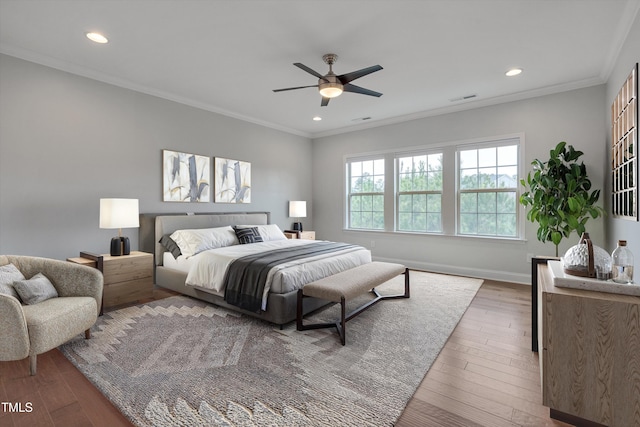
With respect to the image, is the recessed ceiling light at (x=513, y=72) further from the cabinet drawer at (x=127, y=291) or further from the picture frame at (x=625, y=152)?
the cabinet drawer at (x=127, y=291)

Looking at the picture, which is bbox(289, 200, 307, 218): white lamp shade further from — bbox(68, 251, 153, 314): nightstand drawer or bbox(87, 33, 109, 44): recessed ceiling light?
bbox(87, 33, 109, 44): recessed ceiling light

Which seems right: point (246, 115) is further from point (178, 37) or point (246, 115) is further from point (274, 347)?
point (274, 347)

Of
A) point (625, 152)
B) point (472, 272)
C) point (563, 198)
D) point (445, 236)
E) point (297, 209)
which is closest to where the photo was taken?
point (625, 152)

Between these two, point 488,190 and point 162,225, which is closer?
point 162,225

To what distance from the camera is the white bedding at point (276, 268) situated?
297 centimetres

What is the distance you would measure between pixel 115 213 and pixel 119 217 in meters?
0.06

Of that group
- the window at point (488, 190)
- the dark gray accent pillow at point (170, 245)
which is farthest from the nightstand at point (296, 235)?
the window at point (488, 190)

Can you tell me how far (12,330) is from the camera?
2.00 metres

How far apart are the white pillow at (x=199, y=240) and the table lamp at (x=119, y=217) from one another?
24.9 inches

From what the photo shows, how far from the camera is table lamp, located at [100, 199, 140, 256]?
11.1ft

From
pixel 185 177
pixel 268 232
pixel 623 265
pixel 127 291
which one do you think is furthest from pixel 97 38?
pixel 623 265

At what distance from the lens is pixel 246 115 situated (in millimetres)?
5559

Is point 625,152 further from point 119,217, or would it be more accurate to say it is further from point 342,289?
point 119,217

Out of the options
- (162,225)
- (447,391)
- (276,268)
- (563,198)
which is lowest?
(447,391)
